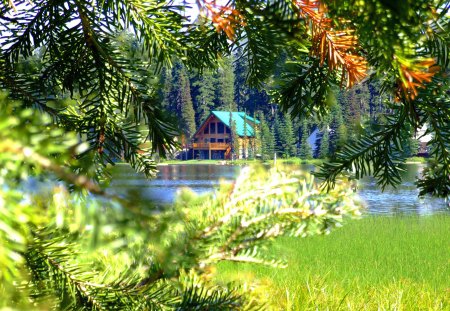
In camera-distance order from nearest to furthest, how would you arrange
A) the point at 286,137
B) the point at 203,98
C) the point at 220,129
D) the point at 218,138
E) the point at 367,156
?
the point at 367,156 < the point at 286,137 < the point at 218,138 < the point at 203,98 < the point at 220,129

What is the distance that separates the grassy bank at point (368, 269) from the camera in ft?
6.32

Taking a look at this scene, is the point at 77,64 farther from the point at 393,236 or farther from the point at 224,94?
the point at 224,94

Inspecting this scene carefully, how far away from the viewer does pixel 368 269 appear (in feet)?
12.1

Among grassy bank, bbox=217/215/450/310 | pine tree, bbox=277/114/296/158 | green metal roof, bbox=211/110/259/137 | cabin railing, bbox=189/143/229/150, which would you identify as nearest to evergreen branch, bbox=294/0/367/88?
grassy bank, bbox=217/215/450/310

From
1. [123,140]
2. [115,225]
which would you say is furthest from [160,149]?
[115,225]

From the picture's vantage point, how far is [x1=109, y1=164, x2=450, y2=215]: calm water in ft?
0.72

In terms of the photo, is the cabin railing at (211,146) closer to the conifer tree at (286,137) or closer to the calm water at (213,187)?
the calm water at (213,187)

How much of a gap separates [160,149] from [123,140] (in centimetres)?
7

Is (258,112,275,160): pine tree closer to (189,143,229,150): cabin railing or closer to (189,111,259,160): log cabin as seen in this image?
(189,111,259,160): log cabin

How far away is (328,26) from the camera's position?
0.47 metres

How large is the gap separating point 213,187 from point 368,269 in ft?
11.1

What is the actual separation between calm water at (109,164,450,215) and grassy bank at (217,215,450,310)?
39cm

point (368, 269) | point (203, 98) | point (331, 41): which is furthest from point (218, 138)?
point (331, 41)

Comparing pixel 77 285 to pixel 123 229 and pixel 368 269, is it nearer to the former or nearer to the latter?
pixel 123 229
